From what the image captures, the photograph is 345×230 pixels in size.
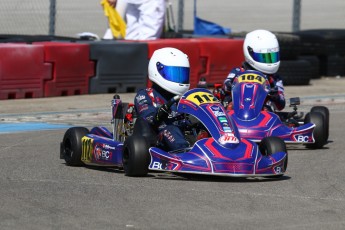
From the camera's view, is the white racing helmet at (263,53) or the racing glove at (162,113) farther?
the white racing helmet at (263,53)

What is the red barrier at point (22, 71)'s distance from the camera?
13.7m

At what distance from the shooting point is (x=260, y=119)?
1024cm

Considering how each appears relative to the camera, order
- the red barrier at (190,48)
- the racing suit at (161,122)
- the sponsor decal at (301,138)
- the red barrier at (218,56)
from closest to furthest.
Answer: the racing suit at (161,122) → the sponsor decal at (301,138) → the red barrier at (190,48) → the red barrier at (218,56)

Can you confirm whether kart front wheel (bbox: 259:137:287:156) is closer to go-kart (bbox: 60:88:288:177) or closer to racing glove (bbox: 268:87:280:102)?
go-kart (bbox: 60:88:288:177)

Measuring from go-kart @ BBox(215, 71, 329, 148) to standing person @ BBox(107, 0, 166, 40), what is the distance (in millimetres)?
6258

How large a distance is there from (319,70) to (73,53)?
18.0ft

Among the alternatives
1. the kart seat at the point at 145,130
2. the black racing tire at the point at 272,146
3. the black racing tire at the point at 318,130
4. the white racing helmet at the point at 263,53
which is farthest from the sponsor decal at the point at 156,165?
the white racing helmet at the point at 263,53

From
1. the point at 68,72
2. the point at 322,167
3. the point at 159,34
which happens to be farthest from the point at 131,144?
the point at 159,34

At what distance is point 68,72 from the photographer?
47.3 feet

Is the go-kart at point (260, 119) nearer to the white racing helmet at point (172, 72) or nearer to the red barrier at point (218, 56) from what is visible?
the white racing helmet at point (172, 72)

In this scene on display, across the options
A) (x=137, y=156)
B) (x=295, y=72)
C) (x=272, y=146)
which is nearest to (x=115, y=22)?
(x=295, y=72)

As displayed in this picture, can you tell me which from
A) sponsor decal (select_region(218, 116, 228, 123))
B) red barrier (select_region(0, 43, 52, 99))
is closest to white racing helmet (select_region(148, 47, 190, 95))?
sponsor decal (select_region(218, 116, 228, 123))

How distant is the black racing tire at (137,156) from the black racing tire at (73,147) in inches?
31.1

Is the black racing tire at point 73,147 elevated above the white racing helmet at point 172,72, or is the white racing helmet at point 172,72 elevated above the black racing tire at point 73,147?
the white racing helmet at point 172,72
